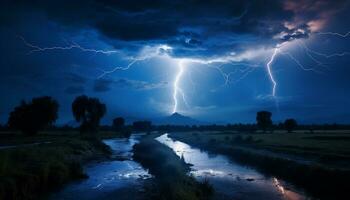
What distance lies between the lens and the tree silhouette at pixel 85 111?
→ 10362 centimetres

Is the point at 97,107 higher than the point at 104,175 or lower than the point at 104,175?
higher

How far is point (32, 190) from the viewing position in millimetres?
22469

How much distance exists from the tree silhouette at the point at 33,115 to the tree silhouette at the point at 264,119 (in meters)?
92.9

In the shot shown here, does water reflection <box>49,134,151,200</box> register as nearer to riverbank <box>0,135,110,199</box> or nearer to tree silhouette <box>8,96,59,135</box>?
riverbank <box>0,135,110,199</box>

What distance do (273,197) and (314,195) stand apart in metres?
3.22

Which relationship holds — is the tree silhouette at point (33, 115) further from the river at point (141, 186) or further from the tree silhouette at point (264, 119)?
the tree silhouette at point (264, 119)

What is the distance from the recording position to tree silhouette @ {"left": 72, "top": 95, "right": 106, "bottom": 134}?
10362 centimetres

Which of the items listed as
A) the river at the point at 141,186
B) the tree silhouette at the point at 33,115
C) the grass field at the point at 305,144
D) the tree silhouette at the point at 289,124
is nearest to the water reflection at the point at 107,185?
the river at the point at 141,186

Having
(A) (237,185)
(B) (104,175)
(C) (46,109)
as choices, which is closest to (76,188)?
(B) (104,175)

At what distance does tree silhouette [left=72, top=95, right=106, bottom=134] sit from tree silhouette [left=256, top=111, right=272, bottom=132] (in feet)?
250

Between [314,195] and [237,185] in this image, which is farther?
[237,185]

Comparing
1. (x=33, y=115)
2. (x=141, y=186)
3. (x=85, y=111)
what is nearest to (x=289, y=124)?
(x=85, y=111)

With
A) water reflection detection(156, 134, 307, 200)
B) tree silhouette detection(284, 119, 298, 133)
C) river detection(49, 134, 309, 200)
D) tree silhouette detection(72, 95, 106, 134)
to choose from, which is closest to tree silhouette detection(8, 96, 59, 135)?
tree silhouette detection(72, 95, 106, 134)

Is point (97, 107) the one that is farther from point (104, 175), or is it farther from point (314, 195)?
point (314, 195)
